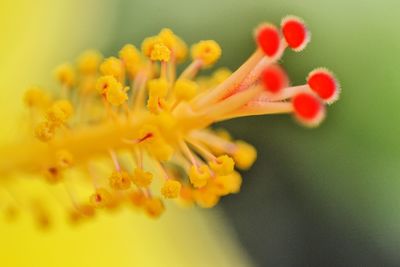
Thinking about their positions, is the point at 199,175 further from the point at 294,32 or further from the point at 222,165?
the point at 294,32

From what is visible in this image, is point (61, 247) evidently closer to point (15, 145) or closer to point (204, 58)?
point (15, 145)

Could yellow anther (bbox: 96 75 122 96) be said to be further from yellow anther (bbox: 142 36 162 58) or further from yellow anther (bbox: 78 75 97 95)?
yellow anther (bbox: 78 75 97 95)

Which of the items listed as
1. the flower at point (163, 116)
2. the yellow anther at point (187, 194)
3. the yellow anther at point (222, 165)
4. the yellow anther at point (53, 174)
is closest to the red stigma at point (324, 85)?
the flower at point (163, 116)

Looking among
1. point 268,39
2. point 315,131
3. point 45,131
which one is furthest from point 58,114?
point 315,131

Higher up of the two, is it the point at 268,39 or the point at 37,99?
the point at 37,99

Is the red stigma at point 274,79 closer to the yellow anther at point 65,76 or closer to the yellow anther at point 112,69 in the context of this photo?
the yellow anther at point 112,69

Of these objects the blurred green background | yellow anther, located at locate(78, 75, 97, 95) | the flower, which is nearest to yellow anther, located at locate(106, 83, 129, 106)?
the flower
